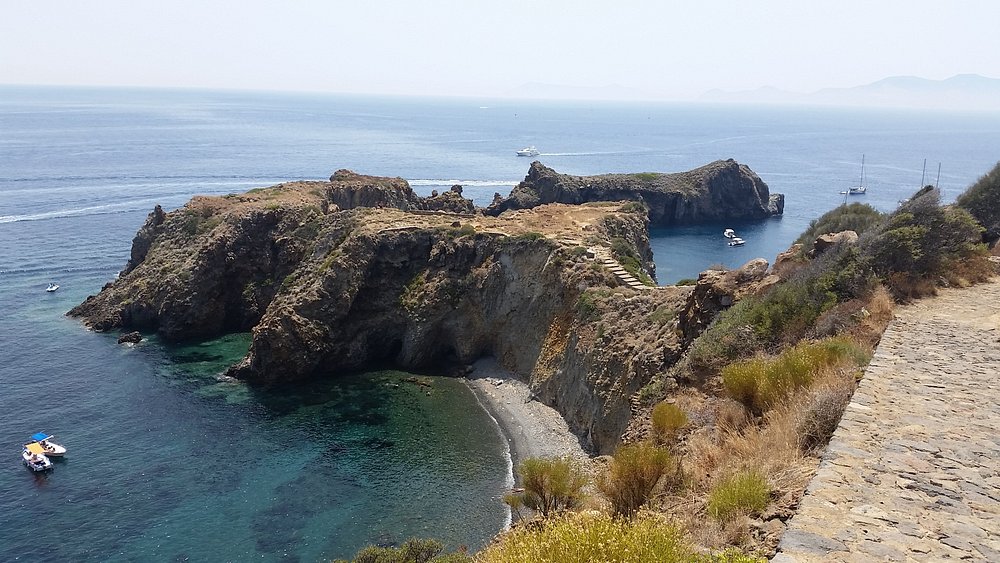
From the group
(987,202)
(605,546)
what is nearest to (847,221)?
(987,202)

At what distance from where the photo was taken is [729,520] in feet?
29.7

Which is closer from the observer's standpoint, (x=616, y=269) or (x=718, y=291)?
(x=718, y=291)

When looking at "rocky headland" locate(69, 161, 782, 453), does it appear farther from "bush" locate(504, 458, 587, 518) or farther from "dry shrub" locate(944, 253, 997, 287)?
"bush" locate(504, 458, 587, 518)

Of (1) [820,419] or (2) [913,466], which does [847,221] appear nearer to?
(1) [820,419]

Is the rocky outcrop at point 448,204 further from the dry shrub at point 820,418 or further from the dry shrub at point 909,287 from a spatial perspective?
Answer: the dry shrub at point 820,418

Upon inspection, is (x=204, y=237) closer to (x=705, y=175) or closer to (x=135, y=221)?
(x=135, y=221)

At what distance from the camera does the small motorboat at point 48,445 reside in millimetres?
33938

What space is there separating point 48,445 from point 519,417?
2709 cm

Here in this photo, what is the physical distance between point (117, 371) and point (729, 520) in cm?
4909

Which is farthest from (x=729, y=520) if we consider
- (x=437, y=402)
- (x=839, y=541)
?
(x=437, y=402)

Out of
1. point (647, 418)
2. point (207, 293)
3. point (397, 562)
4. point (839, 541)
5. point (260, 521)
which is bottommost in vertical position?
point (260, 521)

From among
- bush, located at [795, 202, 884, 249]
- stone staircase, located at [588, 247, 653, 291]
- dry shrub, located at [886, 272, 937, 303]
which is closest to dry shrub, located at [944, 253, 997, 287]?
dry shrub, located at [886, 272, 937, 303]

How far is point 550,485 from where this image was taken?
20.5 meters

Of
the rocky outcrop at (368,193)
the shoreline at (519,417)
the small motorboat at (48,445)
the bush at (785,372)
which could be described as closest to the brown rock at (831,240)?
the bush at (785,372)
